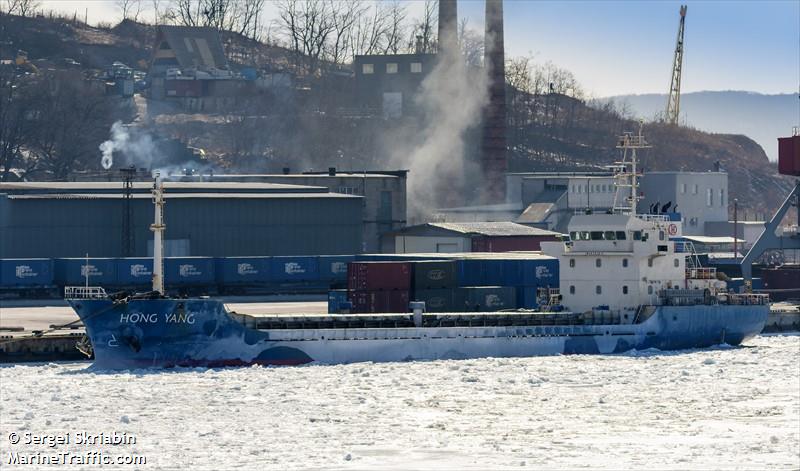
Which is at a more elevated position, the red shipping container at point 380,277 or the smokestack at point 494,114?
the smokestack at point 494,114

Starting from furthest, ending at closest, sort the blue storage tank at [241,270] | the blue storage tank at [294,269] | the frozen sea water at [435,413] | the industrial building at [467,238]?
the industrial building at [467,238] → the blue storage tank at [294,269] → the blue storage tank at [241,270] → the frozen sea water at [435,413]

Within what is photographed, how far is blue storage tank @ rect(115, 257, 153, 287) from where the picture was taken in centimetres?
8575

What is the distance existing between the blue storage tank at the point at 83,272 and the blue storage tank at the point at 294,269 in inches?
421

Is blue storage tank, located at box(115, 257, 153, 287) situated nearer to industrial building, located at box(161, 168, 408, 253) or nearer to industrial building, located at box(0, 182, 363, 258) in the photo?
industrial building, located at box(0, 182, 363, 258)

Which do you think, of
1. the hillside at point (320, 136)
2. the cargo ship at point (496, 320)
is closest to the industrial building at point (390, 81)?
the hillside at point (320, 136)

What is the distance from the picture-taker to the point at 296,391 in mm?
54594

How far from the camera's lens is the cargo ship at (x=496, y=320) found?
60438mm

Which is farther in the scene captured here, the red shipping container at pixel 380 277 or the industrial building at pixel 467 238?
the industrial building at pixel 467 238

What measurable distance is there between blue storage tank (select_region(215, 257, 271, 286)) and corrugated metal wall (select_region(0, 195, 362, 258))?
549 centimetres

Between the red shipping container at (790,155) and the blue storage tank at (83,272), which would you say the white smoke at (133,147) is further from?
the red shipping container at (790,155)

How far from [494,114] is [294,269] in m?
57.1

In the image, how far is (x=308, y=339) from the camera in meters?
62.8

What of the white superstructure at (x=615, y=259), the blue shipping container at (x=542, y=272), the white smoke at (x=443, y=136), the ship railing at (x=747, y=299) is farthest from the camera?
the white smoke at (x=443, y=136)

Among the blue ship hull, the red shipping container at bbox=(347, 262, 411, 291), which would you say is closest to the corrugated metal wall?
the red shipping container at bbox=(347, 262, 411, 291)
